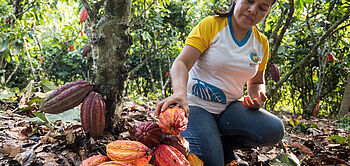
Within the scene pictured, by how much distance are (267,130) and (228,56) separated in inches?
19.7

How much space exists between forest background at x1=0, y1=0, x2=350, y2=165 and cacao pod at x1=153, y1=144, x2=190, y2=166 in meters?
0.72

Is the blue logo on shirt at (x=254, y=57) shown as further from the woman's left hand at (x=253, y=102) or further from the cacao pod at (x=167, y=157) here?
the cacao pod at (x=167, y=157)

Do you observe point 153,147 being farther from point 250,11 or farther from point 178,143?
point 250,11

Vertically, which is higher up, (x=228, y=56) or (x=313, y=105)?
(x=228, y=56)

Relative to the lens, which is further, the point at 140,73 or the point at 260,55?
the point at 140,73

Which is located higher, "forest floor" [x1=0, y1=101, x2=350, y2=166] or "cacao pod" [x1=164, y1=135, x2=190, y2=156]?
"cacao pod" [x1=164, y1=135, x2=190, y2=156]

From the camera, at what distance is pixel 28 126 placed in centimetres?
156

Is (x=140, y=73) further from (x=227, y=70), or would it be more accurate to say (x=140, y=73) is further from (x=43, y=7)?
(x=227, y=70)

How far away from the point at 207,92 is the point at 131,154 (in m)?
0.79

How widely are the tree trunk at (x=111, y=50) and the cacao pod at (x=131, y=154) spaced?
2.11ft

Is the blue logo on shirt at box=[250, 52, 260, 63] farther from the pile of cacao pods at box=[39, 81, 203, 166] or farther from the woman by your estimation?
the pile of cacao pods at box=[39, 81, 203, 166]

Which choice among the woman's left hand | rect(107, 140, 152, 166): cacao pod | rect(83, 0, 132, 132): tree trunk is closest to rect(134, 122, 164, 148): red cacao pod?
rect(107, 140, 152, 166): cacao pod

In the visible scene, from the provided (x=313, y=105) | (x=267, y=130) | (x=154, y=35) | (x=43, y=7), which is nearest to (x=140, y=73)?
(x=154, y=35)

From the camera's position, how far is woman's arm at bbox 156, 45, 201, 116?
94cm
